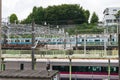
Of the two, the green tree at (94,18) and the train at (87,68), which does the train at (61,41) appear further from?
the green tree at (94,18)

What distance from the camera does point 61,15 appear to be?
221 feet

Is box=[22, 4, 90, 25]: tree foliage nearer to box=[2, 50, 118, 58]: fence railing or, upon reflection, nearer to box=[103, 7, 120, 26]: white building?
box=[103, 7, 120, 26]: white building

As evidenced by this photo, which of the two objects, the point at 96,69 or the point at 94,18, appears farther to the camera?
the point at 94,18

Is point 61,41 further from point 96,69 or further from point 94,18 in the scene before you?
point 94,18

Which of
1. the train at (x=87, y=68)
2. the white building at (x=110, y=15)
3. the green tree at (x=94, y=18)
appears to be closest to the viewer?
the train at (x=87, y=68)

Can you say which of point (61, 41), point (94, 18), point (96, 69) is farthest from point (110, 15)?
point (96, 69)

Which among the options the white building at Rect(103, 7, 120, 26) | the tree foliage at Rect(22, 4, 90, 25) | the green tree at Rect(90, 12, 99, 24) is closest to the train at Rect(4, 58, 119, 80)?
the tree foliage at Rect(22, 4, 90, 25)

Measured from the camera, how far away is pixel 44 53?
2491cm

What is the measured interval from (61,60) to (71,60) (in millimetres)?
947

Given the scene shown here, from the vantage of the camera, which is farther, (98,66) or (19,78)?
(98,66)

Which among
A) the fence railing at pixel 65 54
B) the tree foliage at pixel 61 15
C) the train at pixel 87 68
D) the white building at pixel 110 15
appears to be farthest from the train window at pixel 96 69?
the white building at pixel 110 15

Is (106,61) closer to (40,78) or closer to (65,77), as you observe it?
(65,77)

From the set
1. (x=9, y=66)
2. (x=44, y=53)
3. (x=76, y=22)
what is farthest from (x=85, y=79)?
(x=76, y=22)

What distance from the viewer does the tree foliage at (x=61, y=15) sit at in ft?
218
